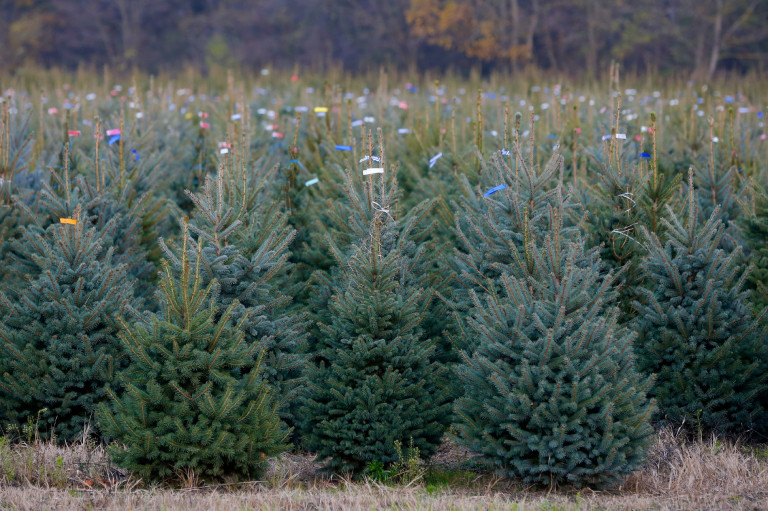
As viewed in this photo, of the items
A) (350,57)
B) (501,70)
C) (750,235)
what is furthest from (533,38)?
(750,235)

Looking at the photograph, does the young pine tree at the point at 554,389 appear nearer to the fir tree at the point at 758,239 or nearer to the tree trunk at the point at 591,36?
the fir tree at the point at 758,239

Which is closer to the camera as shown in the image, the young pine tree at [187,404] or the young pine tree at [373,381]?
the young pine tree at [187,404]

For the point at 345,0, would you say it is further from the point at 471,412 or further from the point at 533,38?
the point at 471,412

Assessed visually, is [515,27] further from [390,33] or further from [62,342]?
[62,342]

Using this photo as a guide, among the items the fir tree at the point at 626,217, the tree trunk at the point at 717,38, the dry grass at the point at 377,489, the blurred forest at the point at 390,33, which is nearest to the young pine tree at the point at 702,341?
the dry grass at the point at 377,489

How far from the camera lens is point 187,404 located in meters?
4.72

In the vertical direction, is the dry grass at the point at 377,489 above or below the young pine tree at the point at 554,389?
below

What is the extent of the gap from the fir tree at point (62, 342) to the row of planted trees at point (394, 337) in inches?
0.6

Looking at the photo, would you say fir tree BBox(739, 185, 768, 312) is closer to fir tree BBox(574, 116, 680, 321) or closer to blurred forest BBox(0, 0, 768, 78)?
fir tree BBox(574, 116, 680, 321)

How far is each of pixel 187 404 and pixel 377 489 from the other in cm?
121

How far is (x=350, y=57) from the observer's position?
39.2m

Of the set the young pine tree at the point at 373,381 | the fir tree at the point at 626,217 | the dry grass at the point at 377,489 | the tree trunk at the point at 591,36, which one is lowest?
the dry grass at the point at 377,489

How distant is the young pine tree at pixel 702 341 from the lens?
5.66m

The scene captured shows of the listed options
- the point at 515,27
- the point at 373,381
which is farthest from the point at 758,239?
the point at 515,27
